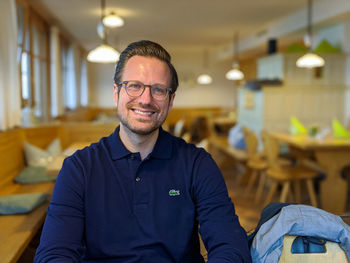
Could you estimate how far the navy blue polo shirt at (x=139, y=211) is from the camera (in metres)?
1.33

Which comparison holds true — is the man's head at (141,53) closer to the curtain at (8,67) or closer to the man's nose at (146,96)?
the man's nose at (146,96)

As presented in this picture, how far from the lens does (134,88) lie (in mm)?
1430

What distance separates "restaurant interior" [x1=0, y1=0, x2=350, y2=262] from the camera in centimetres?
384

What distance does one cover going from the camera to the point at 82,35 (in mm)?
8766

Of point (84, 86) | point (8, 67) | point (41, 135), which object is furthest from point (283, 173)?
point (84, 86)

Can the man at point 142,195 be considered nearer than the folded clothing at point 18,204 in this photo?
Yes

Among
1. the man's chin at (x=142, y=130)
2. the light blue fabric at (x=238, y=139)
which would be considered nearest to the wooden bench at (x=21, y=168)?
the man's chin at (x=142, y=130)

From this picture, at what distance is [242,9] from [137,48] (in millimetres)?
5162

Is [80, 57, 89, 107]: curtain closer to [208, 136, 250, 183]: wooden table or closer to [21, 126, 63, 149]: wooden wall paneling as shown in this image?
[208, 136, 250, 183]: wooden table

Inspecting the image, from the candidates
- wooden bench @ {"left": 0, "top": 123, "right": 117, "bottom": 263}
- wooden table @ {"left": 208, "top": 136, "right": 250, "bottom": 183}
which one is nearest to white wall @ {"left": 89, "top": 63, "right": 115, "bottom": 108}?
wooden table @ {"left": 208, "top": 136, "right": 250, "bottom": 183}

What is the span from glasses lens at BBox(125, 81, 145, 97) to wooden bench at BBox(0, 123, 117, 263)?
98 cm

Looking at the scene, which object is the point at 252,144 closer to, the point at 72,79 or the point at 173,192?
the point at 173,192

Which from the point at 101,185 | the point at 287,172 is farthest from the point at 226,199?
the point at 287,172

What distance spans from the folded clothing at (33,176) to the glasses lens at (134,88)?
2363mm
